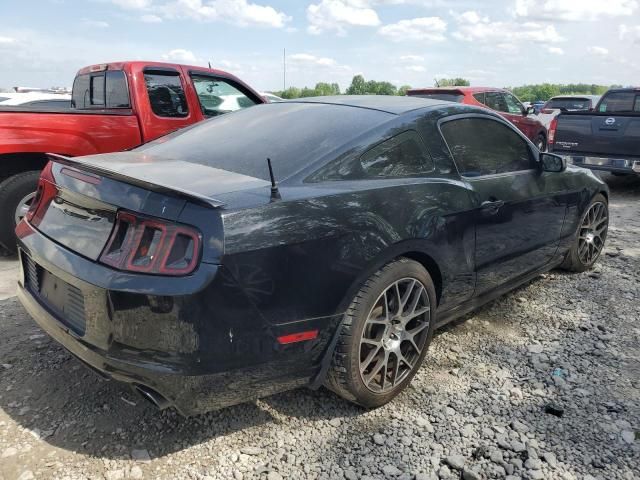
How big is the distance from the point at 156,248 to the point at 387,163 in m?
1.25

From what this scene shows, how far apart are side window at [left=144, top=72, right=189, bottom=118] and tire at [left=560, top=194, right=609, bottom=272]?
3.95 m

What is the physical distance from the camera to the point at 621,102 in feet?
31.7

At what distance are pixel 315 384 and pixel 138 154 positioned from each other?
1564 millimetres

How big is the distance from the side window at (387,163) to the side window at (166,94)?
11.0 feet

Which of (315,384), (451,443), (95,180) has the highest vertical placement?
(95,180)

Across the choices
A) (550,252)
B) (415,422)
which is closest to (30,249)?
(415,422)

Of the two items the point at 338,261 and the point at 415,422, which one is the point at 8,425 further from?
the point at 415,422

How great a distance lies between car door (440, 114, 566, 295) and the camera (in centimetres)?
310

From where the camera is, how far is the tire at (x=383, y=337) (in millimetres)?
2385

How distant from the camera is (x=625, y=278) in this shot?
4.48m

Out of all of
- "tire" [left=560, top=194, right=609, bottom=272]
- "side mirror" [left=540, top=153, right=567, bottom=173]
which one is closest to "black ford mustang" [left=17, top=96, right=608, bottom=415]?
"side mirror" [left=540, top=153, right=567, bottom=173]

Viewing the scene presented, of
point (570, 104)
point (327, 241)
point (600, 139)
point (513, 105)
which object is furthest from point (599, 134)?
point (570, 104)

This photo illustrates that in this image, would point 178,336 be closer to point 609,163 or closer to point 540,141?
point 609,163

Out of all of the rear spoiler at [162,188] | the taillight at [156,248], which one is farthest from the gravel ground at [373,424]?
the rear spoiler at [162,188]
